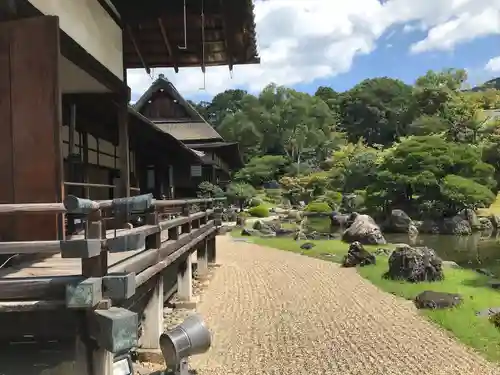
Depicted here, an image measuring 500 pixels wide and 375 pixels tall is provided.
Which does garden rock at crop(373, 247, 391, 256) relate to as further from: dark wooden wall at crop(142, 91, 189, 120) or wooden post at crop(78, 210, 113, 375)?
dark wooden wall at crop(142, 91, 189, 120)

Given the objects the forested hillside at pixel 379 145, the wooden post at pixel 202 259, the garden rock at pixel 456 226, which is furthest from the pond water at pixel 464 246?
the wooden post at pixel 202 259

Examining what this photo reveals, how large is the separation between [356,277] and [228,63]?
674cm

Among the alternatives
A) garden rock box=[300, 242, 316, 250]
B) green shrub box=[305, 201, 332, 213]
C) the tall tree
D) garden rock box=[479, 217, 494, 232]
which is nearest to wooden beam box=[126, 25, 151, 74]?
garden rock box=[300, 242, 316, 250]

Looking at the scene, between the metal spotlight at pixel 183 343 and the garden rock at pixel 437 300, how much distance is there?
5.87 metres

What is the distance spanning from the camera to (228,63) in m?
10.2

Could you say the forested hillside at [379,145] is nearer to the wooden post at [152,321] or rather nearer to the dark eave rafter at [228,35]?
the dark eave rafter at [228,35]

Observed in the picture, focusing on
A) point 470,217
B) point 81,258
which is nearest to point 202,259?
point 81,258

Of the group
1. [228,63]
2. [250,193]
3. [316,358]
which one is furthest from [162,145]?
[250,193]

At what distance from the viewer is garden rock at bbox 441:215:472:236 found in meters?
27.7

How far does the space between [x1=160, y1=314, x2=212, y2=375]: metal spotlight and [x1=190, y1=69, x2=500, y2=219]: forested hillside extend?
23.9m

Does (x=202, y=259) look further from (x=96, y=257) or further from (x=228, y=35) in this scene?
(x=96, y=257)

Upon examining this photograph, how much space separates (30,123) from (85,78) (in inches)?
109

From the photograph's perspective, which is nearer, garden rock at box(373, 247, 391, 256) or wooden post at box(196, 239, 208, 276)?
wooden post at box(196, 239, 208, 276)

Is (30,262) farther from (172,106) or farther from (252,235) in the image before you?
(172,106)
